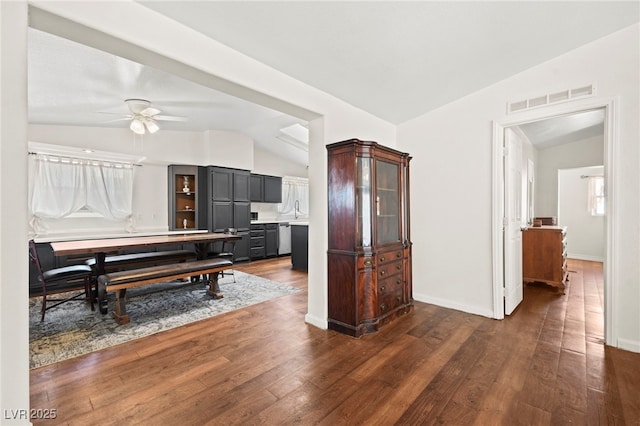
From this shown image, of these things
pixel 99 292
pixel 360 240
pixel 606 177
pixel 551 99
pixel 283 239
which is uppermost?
pixel 551 99

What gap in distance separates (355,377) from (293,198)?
6.46 m

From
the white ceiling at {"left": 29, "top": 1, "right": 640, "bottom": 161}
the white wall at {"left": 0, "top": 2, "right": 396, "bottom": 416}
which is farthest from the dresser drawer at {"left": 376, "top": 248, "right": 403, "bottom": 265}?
the white ceiling at {"left": 29, "top": 1, "right": 640, "bottom": 161}

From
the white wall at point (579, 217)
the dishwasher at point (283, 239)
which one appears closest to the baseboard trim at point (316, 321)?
the dishwasher at point (283, 239)

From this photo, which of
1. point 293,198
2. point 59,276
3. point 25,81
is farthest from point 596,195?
point 59,276

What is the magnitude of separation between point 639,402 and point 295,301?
10.2 ft

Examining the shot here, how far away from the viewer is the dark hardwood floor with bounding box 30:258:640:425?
1.70 meters

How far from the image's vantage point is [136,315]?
332 centimetres

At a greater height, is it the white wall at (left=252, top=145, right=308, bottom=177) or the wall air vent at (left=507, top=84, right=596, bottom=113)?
the white wall at (left=252, top=145, right=308, bottom=177)

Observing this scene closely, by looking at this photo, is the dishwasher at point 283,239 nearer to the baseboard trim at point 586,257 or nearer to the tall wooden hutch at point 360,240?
the tall wooden hutch at point 360,240

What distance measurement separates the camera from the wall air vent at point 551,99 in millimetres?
2658

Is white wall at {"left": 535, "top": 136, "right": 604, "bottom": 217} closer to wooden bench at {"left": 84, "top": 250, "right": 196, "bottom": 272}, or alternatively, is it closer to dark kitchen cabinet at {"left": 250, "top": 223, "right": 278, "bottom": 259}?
dark kitchen cabinet at {"left": 250, "top": 223, "right": 278, "bottom": 259}

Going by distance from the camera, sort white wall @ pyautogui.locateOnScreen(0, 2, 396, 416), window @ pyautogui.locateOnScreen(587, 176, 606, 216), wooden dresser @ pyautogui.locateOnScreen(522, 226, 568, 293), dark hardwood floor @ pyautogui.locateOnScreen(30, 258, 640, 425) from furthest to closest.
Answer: window @ pyautogui.locateOnScreen(587, 176, 606, 216), wooden dresser @ pyautogui.locateOnScreen(522, 226, 568, 293), dark hardwood floor @ pyautogui.locateOnScreen(30, 258, 640, 425), white wall @ pyautogui.locateOnScreen(0, 2, 396, 416)

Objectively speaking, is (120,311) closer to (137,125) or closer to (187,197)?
(137,125)

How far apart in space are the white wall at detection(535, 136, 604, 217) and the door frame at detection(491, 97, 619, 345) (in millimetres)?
4705
